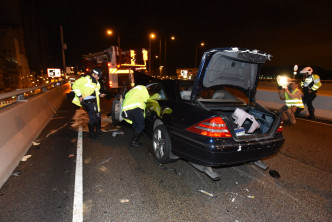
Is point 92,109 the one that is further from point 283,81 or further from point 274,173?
point 283,81

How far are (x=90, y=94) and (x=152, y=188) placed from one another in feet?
9.81

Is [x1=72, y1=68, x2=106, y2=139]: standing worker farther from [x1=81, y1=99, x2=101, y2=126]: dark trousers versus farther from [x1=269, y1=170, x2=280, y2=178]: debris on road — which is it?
[x1=269, y1=170, x2=280, y2=178]: debris on road

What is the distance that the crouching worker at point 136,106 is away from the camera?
4.28m

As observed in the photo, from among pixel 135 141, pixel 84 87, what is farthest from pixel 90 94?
pixel 135 141

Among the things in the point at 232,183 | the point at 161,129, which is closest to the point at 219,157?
the point at 232,183

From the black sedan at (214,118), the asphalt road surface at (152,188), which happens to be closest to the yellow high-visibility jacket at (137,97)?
the black sedan at (214,118)

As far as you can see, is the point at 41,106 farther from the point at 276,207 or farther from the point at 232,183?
the point at 276,207

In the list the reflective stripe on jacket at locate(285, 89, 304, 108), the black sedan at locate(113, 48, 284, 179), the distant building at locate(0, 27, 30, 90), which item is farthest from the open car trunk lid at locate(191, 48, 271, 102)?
the distant building at locate(0, 27, 30, 90)

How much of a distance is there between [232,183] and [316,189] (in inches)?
48.3

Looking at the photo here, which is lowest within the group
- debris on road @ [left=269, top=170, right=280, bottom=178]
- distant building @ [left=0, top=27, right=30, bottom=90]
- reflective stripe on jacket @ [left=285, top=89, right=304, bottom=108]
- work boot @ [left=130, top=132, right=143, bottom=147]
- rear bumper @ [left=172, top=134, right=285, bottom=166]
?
debris on road @ [left=269, top=170, right=280, bottom=178]

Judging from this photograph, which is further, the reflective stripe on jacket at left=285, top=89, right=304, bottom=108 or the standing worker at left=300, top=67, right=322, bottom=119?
the standing worker at left=300, top=67, right=322, bottom=119

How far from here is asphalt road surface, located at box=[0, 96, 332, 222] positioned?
97.5 inches

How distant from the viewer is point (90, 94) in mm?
4977

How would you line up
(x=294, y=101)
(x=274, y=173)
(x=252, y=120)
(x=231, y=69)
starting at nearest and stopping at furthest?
1. (x=252, y=120)
2. (x=274, y=173)
3. (x=231, y=69)
4. (x=294, y=101)
